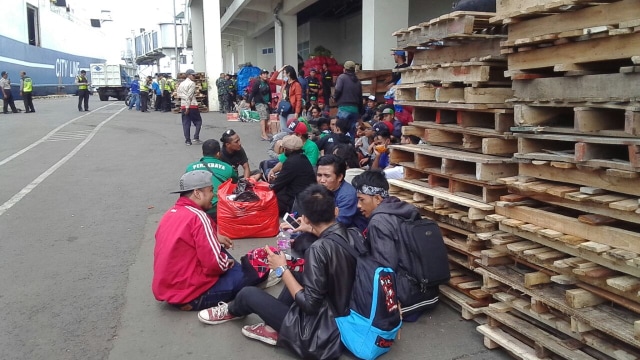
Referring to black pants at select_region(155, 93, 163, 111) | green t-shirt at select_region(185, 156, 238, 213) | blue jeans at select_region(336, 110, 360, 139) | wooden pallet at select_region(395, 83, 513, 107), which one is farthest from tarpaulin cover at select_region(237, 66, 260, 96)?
wooden pallet at select_region(395, 83, 513, 107)

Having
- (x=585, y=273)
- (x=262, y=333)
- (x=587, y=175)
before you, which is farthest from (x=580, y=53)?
(x=262, y=333)

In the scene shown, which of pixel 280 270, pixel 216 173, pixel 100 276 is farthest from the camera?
pixel 216 173

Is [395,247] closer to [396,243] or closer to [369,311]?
[396,243]

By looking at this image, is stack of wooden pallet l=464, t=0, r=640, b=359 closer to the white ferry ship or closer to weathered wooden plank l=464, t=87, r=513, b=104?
weathered wooden plank l=464, t=87, r=513, b=104

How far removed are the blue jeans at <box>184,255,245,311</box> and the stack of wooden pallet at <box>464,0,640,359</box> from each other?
2.00 m

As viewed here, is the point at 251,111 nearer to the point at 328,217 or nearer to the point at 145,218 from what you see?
the point at 145,218

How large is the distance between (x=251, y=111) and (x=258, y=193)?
13.8 meters

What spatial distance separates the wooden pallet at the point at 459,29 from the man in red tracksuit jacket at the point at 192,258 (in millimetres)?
2357

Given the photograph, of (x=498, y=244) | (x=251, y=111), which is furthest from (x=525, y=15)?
(x=251, y=111)

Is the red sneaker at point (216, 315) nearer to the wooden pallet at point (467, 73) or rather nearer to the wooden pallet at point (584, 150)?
the wooden pallet at point (584, 150)

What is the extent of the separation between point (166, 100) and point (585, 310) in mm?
25562

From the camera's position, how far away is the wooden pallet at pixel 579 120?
2.89 m

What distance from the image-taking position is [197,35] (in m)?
31.2

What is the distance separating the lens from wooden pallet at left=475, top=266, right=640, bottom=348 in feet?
9.39
